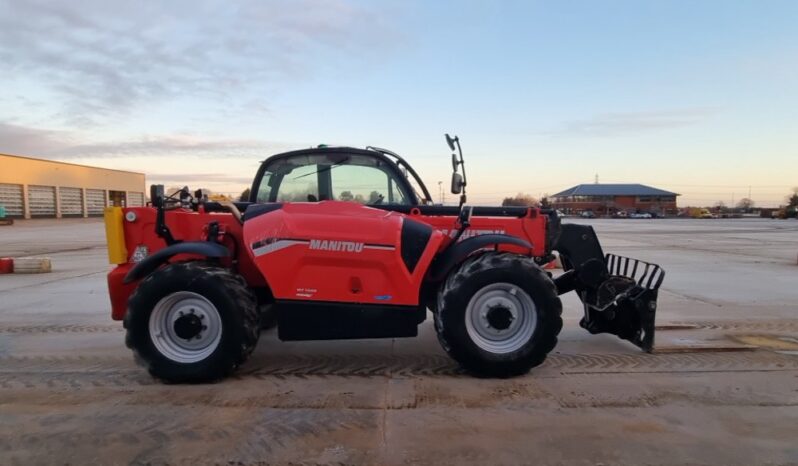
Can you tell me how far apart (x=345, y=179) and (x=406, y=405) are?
252 centimetres

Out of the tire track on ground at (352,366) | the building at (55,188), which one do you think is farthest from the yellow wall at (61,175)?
the tire track on ground at (352,366)

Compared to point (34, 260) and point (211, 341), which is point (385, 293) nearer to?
point (211, 341)

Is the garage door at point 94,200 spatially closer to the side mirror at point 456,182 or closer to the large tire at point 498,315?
the side mirror at point 456,182

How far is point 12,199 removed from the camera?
53344 millimetres

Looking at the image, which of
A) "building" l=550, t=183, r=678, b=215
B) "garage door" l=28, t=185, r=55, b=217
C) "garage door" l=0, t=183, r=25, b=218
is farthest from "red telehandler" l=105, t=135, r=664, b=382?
"building" l=550, t=183, r=678, b=215

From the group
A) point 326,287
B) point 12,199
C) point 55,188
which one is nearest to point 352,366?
point 326,287

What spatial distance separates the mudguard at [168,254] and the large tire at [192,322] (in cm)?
12

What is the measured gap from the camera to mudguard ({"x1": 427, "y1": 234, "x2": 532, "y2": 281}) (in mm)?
4547

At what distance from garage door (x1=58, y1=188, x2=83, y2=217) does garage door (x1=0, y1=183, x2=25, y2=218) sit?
18.5 ft

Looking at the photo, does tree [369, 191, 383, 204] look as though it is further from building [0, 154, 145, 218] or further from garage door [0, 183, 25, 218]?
garage door [0, 183, 25, 218]

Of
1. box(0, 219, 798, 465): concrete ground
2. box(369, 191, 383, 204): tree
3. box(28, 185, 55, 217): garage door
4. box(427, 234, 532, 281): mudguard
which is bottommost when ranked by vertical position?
box(0, 219, 798, 465): concrete ground

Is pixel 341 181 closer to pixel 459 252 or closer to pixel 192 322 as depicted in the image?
pixel 459 252

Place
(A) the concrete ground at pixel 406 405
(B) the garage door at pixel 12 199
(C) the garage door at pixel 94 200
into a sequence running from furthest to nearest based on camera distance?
(C) the garage door at pixel 94 200 < (B) the garage door at pixel 12 199 < (A) the concrete ground at pixel 406 405

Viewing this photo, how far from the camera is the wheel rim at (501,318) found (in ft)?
14.6
